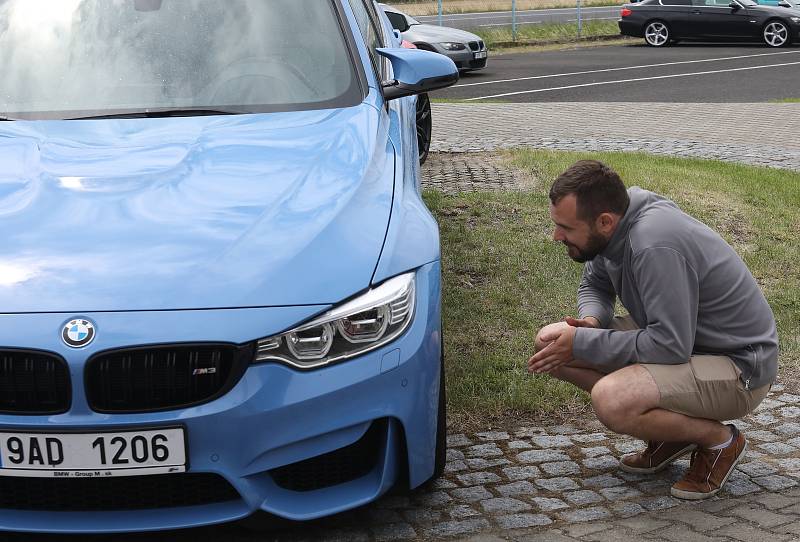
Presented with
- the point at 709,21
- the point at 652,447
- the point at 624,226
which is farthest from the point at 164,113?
the point at 709,21

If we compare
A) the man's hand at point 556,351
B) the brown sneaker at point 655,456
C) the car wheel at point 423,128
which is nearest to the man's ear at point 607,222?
the man's hand at point 556,351

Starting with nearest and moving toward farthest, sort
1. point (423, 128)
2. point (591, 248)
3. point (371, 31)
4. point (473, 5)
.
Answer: point (591, 248)
point (371, 31)
point (423, 128)
point (473, 5)

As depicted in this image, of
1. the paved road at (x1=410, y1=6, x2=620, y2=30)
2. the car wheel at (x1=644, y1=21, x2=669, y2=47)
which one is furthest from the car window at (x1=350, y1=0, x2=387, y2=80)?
the paved road at (x1=410, y1=6, x2=620, y2=30)

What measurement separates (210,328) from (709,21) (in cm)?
Answer: 2258

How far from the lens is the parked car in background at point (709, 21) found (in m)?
22.9

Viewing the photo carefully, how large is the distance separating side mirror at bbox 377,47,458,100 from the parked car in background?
65.3ft

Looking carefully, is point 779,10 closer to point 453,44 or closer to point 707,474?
point 453,44

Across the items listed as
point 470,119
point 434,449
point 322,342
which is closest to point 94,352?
point 322,342

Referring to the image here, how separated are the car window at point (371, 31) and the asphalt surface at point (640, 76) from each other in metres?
8.82

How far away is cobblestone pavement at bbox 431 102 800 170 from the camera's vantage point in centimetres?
1030

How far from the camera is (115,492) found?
301cm

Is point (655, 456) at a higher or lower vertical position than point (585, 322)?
lower

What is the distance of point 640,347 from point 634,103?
1093cm

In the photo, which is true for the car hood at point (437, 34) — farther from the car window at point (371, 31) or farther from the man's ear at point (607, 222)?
the man's ear at point (607, 222)
